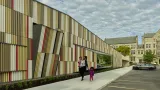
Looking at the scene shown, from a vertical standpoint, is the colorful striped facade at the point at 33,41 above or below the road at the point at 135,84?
above

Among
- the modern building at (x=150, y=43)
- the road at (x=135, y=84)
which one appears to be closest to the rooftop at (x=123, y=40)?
the modern building at (x=150, y=43)

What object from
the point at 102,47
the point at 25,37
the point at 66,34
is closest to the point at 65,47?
the point at 66,34

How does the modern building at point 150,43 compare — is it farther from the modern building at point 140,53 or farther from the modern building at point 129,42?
the modern building at point 129,42

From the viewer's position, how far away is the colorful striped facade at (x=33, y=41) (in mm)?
12570

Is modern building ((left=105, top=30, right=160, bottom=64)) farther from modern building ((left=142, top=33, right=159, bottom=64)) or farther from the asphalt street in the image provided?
the asphalt street

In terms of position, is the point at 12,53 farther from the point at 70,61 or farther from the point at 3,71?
the point at 70,61

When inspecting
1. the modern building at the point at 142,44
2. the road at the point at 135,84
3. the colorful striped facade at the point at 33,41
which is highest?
the modern building at the point at 142,44

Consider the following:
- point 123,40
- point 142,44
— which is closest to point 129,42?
point 123,40

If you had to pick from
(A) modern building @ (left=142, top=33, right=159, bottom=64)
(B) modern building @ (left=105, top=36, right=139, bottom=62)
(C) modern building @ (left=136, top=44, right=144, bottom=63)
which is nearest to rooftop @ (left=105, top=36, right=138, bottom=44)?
(B) modern building @ (left=105, top=36, right=139, bottom=62)

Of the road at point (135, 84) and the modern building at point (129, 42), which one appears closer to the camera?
the road at point (135, 84)

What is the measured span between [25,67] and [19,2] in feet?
11.8

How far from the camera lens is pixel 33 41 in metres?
15.2

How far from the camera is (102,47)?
38.4 meters

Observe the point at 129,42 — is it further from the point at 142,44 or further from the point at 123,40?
the point at 142,44
